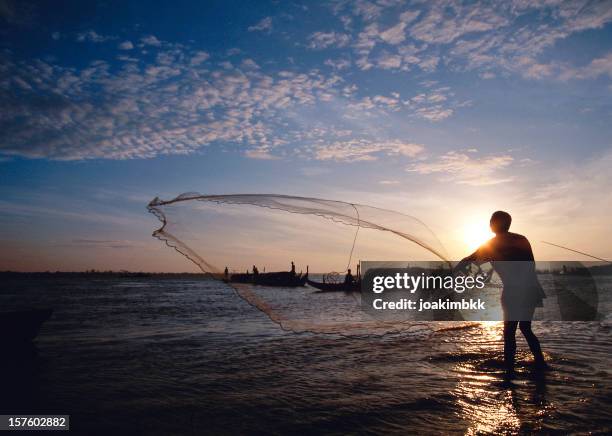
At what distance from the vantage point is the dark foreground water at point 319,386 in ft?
16.4

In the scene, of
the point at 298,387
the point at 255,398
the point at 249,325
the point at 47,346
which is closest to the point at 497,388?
the point at 298,387

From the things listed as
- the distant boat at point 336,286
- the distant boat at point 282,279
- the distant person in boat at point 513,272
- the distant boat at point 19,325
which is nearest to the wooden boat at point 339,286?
the distant boat at point 336,286

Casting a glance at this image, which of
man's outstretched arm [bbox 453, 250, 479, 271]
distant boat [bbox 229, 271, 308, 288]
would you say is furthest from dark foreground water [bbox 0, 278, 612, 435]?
distant boat [bbox 229, 271, 308, 288]

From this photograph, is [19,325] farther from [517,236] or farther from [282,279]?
[282,279]

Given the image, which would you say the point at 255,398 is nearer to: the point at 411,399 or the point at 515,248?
the point at 411,399

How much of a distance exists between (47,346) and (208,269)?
9569 mm

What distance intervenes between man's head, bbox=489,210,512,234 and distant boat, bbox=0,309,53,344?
14266mm

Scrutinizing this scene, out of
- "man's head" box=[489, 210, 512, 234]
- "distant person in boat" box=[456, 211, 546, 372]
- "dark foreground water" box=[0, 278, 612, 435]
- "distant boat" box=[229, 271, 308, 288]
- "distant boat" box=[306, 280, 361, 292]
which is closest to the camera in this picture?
"dark foreground water" box=[0, 278, 612, 435]

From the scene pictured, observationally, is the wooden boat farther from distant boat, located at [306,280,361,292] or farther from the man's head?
the man's head

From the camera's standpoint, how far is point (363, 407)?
218 inches

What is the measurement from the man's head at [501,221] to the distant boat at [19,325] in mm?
14266

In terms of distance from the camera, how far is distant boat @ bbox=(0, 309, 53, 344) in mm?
11898

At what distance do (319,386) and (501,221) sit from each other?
440 cm

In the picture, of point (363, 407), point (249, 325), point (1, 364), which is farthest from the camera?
point (249, 325)
